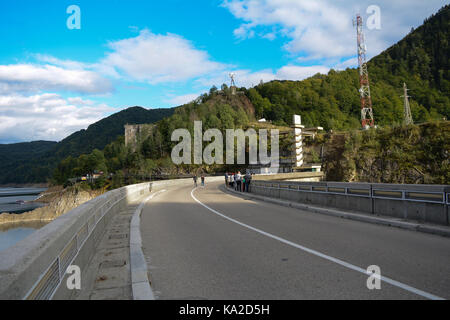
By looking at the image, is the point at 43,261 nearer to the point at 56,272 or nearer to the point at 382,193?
the point at 56,272

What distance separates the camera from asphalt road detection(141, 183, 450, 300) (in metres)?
4.74

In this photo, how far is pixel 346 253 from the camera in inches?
275

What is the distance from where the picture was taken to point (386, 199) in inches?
460

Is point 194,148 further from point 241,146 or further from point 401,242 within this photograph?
point 401,242

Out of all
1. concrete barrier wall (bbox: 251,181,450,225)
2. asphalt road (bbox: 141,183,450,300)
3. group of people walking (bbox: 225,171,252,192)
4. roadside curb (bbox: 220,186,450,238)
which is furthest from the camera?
group of people walking (bbox: 225,171,252,192)

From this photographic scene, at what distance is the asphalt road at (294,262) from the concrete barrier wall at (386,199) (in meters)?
1.13

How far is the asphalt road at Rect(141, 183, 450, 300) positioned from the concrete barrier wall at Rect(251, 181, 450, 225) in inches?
44.6

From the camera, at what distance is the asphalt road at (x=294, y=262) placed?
187 inches

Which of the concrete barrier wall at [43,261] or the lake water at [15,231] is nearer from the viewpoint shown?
the concrete barrier wall at [43,261]

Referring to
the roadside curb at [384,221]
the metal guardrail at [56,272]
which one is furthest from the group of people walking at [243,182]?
the metal guardrail at [56,272]

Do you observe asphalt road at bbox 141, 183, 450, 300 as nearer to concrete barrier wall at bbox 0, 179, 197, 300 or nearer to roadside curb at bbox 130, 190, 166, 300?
roadside curb at bbox 130, 190, 166, 300

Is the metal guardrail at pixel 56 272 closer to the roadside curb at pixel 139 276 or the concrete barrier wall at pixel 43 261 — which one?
the concrete barrier wall at pixel 43 261

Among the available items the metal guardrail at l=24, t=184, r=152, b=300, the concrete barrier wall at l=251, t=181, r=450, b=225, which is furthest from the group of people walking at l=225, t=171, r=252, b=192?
the metal guardrail at l=24, t=184, r=152, b=300
